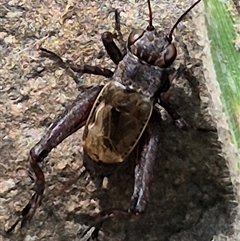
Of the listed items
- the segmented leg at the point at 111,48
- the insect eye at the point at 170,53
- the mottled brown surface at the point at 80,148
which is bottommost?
the mottled brown surface at the point at 80,148

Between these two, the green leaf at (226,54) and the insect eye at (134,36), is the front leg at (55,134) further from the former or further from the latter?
the green leaf at (226,54)

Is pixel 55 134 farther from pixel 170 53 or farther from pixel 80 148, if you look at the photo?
pixel 170 53

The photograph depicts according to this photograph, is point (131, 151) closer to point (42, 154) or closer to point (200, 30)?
point (42, 154)

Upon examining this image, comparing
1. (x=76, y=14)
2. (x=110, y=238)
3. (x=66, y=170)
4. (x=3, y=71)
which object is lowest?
(x=110, y=238)

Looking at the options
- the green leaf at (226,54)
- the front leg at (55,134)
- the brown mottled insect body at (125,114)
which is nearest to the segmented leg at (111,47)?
the brown mottled insect body at (125,114)

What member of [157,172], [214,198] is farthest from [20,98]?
[214,198]

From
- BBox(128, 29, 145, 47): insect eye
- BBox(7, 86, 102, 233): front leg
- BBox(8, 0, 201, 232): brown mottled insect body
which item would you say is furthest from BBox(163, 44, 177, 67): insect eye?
BBox(7, 86, 102, 233): front leg

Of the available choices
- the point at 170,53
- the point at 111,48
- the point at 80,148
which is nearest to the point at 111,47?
the point at 111,48
